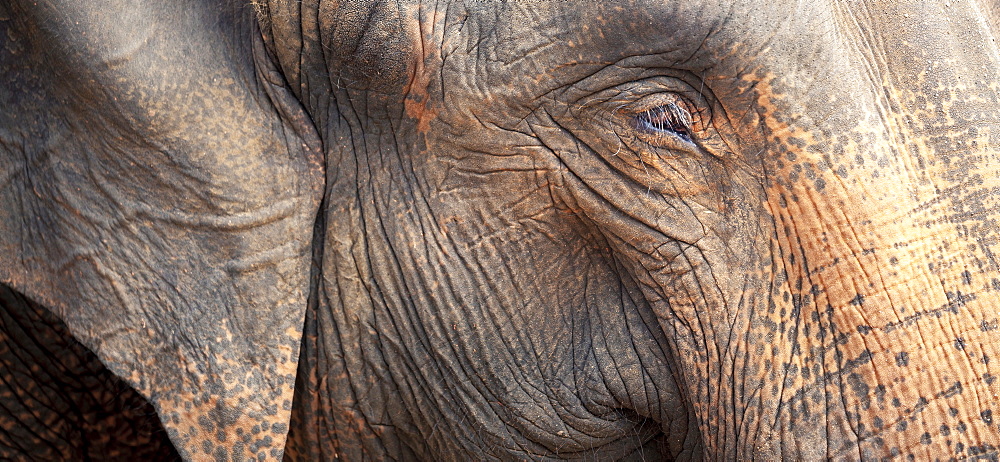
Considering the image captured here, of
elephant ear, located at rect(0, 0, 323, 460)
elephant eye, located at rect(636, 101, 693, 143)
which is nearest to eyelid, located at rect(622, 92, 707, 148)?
elephant eye, located at rect(636, 101, 693, 143)

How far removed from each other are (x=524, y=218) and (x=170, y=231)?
0.62 metres

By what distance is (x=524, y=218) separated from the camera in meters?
1.89

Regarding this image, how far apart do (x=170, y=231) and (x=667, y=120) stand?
874 millimetres

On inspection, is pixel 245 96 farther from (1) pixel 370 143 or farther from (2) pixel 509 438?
(2) pixel 509 438

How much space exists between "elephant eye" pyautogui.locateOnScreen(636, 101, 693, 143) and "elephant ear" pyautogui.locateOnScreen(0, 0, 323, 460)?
0.65 m

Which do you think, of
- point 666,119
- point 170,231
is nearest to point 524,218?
point 666,119

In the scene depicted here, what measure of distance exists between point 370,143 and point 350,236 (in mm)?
177

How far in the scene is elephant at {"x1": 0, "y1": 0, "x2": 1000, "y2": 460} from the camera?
1659mm

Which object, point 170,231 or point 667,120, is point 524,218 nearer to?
point 667,120

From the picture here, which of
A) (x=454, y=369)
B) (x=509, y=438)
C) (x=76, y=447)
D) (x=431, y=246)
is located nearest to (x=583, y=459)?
(x=509, y=438)

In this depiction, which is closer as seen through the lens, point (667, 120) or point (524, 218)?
point (667, 120)

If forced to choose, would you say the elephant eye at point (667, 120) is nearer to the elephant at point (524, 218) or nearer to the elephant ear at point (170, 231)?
the elephant at point (524, 218)

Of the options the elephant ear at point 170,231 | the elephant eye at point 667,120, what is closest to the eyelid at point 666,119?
the elephant eye at point 667,120

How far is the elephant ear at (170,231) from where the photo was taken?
179cm
